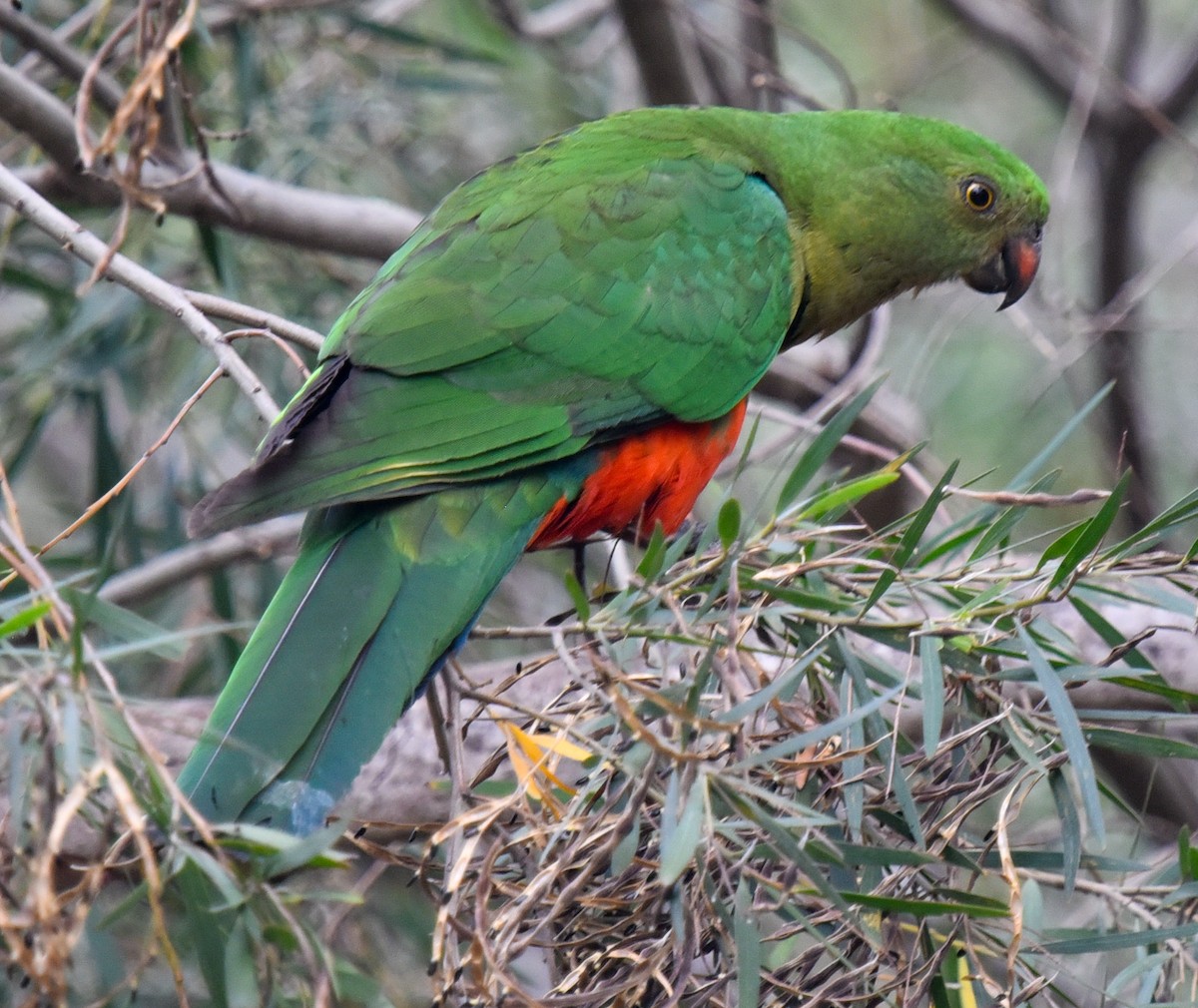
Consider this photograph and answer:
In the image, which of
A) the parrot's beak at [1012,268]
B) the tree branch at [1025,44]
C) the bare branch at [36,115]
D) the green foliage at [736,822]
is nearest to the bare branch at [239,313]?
the green foliage at [736,822]

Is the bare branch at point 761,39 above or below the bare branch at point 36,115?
below

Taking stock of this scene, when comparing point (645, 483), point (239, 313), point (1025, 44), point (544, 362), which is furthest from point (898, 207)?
point (1025, 44)

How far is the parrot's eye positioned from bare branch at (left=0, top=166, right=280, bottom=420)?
187 cm

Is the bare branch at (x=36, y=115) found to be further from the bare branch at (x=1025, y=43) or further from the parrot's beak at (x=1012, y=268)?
the bare branch at (x=1025, y=43)

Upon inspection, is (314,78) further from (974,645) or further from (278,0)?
(974,645)

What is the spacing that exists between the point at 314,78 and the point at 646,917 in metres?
3.53

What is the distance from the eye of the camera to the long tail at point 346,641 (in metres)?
1.69

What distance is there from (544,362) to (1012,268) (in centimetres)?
147

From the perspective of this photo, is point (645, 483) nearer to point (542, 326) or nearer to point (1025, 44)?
point (542, 326)

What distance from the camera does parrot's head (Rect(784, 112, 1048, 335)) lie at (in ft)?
10.2

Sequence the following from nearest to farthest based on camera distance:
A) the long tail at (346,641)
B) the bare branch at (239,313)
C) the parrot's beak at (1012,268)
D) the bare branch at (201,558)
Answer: the long tail at (346,641), the bare branch at (239,313), the parrot's beak at (1012,268), the bare branch at (201,558)

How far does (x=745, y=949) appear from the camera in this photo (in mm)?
1338

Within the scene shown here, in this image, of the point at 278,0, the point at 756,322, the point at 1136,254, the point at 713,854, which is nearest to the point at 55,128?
the point at 278,0

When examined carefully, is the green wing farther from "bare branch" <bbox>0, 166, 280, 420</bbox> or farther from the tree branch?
the tree branch
